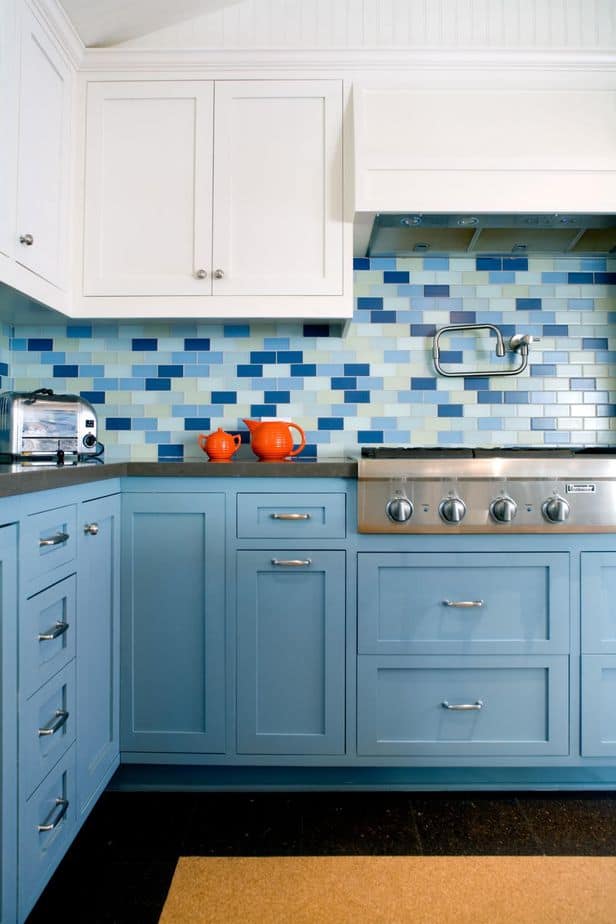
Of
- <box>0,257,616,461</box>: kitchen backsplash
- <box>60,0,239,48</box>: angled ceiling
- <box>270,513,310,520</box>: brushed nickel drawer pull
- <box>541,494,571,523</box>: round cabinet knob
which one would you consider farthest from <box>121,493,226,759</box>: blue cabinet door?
<box>60,0,239,48</box>: angled ceiling

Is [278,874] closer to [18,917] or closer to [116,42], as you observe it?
[18,917]

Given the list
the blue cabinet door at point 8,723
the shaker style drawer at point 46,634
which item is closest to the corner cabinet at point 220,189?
the shaker style drawer at point 46,634

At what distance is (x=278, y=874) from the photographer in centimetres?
146

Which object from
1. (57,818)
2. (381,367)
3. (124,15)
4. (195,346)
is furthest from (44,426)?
(124,15)

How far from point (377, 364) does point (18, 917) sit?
193 centimetres

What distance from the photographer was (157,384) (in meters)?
2.39

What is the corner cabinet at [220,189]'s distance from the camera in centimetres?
206

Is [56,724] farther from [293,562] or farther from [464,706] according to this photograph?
[464,706]

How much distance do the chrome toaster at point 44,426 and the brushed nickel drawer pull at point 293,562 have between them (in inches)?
27.4

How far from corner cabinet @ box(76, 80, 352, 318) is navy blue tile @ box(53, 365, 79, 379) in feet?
1.50

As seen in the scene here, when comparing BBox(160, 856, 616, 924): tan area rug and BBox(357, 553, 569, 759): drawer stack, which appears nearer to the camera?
BBox(160, 856, 616, 924): tan area rug

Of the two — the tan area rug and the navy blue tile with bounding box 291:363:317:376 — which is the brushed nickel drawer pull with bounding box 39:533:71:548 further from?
the navy blue tile with bounding box 291:363:317:376

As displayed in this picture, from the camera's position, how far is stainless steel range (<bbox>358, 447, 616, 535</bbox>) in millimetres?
1743

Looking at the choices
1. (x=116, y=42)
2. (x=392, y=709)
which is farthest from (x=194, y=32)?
(x=392, y=709)
